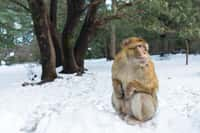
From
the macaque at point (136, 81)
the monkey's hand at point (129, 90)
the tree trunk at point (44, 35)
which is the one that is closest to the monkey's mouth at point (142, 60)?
the macaque at point (136, 81)

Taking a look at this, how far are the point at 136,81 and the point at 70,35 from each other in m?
5.70

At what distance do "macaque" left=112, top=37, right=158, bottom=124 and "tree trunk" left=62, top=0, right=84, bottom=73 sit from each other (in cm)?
528

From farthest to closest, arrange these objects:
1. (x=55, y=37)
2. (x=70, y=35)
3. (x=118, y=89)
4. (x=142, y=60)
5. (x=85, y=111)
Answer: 1. (x=55, y=37)
2. (x=70, y=35)
3. (x=85, y=111)
4. (x=118, y=89)
5. (x=142, y=60)

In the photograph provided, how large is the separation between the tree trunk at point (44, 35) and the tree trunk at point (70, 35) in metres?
1.47

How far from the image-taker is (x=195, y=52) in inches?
749

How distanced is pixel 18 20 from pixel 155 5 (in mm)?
8052

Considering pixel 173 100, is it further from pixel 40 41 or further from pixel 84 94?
pixel 40 41

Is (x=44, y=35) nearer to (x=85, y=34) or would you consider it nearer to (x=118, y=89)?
(x=85, y=34)

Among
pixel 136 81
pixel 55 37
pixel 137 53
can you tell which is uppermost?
pixel 55 37

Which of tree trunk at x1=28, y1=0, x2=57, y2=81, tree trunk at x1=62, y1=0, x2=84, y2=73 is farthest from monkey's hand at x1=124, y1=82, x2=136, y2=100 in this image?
tree trunk at x1=62, y1=0, x2=84, y2=73

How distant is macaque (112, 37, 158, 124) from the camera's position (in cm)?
510

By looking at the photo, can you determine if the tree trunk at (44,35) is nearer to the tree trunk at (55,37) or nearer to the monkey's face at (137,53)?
the tree trunk at (55,37)

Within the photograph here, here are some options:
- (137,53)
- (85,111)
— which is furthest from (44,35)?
(137,53)

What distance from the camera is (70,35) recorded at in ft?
34.5
